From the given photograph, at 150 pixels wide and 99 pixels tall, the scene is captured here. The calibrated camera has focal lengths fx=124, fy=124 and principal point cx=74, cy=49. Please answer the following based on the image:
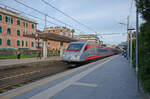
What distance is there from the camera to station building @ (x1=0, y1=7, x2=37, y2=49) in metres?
32.4

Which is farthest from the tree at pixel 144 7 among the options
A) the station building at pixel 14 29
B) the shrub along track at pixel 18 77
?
the station building at pixel 14 29

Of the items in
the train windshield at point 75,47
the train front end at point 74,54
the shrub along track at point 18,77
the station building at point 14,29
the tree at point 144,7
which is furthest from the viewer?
the station building at point 14,29

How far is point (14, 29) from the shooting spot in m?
35.4

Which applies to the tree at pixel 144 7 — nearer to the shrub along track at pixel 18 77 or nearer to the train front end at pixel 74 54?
the shrub along track at pixel 18 77

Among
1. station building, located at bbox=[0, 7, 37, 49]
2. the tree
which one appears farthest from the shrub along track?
station building, located at bbox=[0, 7, 37, 49]

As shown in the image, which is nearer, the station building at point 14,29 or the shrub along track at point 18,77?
the shrub along track at point 18,77

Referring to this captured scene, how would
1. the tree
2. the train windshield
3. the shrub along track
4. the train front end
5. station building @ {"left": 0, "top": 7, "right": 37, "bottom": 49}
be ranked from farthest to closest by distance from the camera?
station building @ {"left": 0, "top": 7, "right": 37, "bottom": 49}
the train windshield
the train front end
the shrub along track
the tree

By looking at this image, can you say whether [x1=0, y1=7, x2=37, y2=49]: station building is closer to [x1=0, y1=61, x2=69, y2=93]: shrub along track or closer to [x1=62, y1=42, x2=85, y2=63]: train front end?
[x1=0, y1=61, x2=69, y2=93]: shrub along track

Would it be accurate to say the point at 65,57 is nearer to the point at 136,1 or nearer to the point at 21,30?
the point at 136,1

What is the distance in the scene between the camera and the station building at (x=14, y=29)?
3238 cm

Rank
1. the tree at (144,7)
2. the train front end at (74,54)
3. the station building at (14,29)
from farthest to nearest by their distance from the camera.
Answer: the station building at (14,29) < the train front end at (74,54) < the tree at (144,7)

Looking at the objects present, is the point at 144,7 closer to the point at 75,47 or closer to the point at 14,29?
the point at 75,47

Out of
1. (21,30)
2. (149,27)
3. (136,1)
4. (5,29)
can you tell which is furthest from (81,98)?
(21,30)

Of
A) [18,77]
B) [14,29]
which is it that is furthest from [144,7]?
[14,29]
